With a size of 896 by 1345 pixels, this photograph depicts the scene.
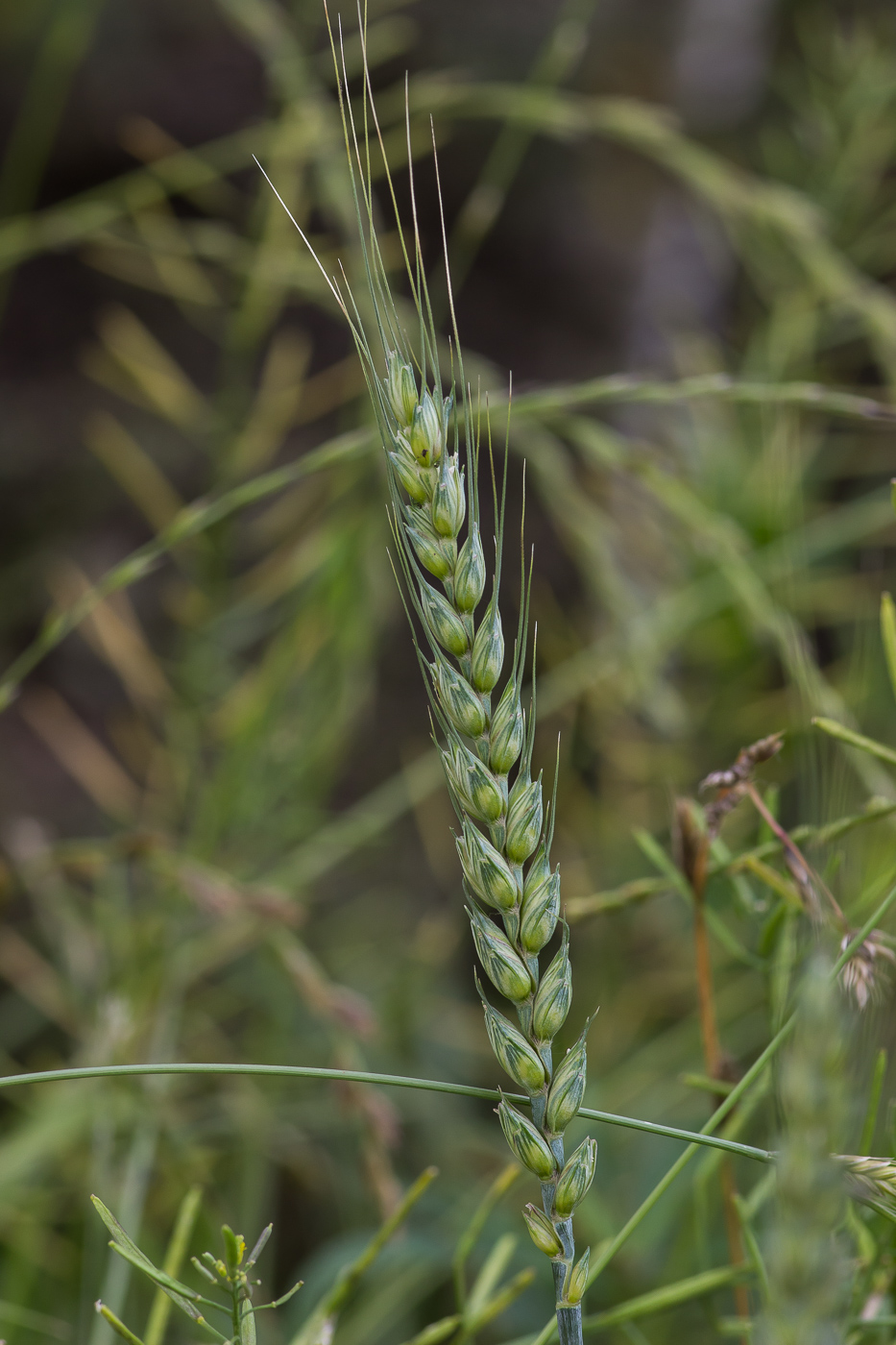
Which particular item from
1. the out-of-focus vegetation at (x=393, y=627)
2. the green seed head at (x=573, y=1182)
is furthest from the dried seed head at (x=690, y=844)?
the green seed head at (x=573, y=1182)

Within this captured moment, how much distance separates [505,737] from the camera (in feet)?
0.60

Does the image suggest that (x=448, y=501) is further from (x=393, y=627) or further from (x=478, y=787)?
(x=393, y=627)

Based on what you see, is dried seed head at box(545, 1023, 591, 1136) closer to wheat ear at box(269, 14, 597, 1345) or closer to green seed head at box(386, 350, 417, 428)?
wheat ear at box(269, 14, 597, 1345)

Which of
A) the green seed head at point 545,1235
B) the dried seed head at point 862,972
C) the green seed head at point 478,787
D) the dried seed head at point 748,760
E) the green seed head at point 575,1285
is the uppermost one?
the green seed head at point 478,787

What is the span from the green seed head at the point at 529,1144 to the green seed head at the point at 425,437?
0.38ft

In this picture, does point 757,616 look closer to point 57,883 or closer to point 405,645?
point 57,883

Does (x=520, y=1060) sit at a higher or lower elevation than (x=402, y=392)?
lower

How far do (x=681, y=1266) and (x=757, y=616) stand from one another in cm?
29

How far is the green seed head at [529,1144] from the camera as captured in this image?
17 centimetres

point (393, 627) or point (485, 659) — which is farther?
point (393, 627)

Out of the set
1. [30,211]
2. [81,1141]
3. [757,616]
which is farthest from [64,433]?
[757,616]

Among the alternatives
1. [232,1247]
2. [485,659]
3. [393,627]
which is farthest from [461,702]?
[393,627]

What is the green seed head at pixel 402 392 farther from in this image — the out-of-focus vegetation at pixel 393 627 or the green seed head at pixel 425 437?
the out-of-focus vegetation at pixel 393 627

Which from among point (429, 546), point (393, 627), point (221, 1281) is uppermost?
point (429, 546)
